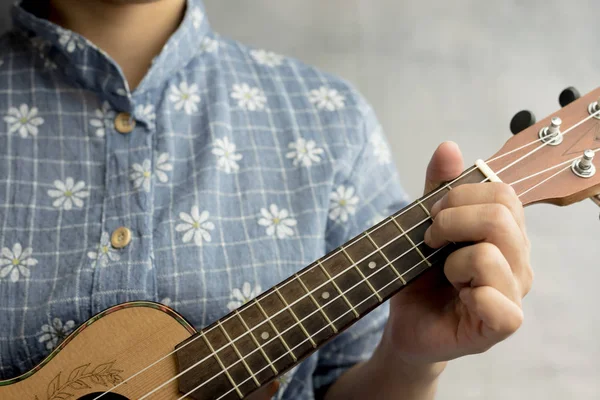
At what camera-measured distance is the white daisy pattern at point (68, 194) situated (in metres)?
0.64

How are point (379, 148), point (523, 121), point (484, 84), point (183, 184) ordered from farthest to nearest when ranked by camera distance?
point (484, 84)
point (379, 148)
point (183, 184)
point (523, 121)

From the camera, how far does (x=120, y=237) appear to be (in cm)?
61

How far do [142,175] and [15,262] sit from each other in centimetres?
17

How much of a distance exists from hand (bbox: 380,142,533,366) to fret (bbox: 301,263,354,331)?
0.10m

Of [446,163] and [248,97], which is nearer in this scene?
[446,163]

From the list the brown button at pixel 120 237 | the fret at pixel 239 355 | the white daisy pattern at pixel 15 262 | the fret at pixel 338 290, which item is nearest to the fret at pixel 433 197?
the fret at pixel 338 290

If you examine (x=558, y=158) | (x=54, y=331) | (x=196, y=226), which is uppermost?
(x=558, y=158)

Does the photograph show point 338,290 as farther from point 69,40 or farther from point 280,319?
point 69,40

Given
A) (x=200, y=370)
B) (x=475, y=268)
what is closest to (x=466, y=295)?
(x=475, y=268)

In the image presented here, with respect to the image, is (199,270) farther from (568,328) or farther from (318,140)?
(568,328)

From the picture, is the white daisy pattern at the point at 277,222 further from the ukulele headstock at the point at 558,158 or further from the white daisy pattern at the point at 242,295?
the ukulele headstock at the point at 558,158

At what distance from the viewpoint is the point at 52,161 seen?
659 millimetres

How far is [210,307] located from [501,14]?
25.2 inches

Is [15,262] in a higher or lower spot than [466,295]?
lower
